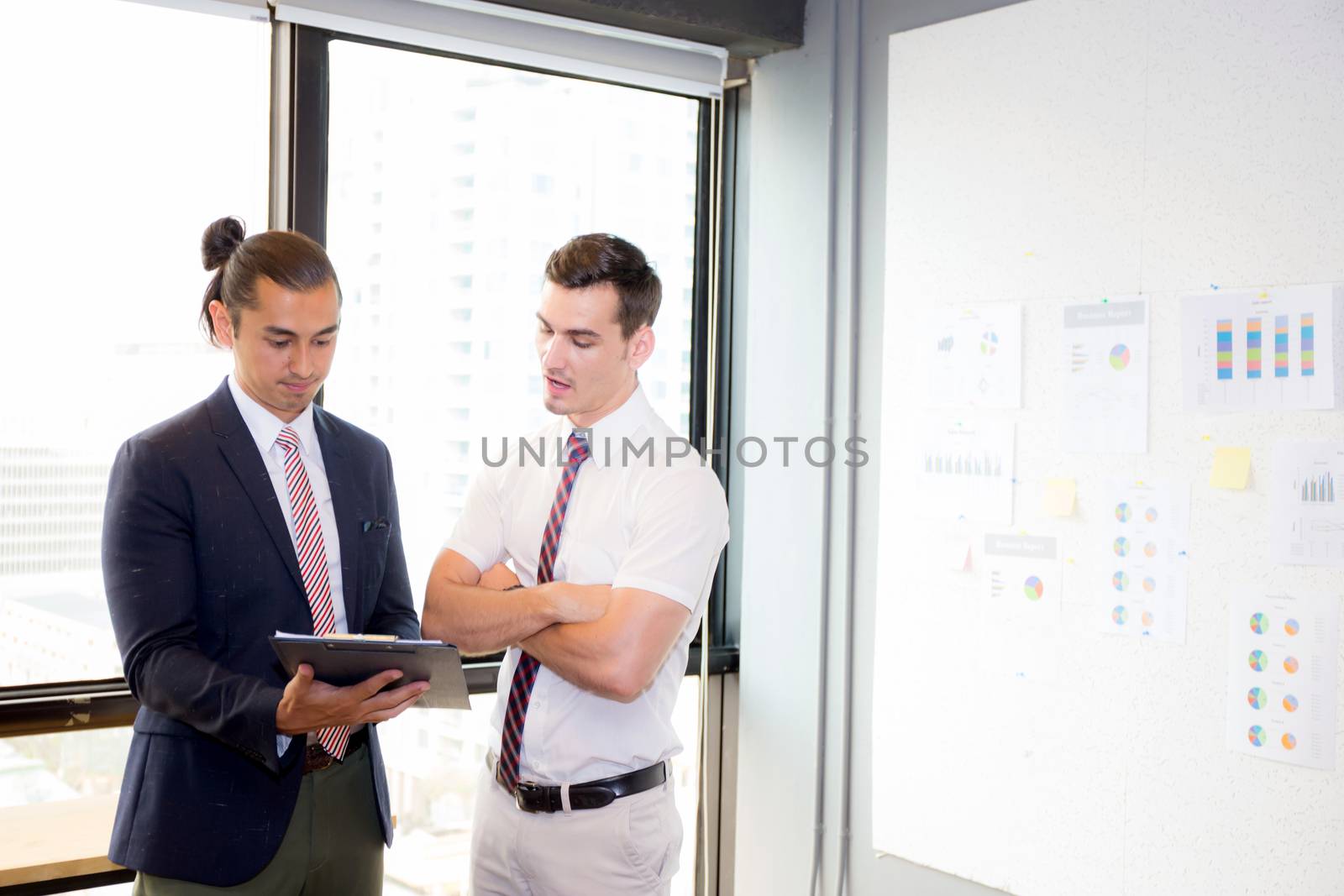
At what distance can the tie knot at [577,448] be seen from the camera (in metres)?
2.05

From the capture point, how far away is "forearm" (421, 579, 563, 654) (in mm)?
1896

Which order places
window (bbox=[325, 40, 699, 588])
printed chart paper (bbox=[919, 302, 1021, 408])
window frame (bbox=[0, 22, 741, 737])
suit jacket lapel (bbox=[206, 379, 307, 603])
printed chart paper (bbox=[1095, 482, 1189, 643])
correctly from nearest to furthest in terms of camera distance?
1. suit jacket lapel (bbox=[206, 379, 307, 603])
2. printed chart paper (bbox=[1095, 482, 1189, 643])
3. window frame (bbox=[0, 22, 741, 737])
4. printed chart paper (bbox=[919, 302, 1021, 408])
5. window (bbox=[325, 40, 699, 588])

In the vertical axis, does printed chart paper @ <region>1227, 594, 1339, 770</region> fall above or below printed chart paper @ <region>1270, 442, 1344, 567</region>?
below

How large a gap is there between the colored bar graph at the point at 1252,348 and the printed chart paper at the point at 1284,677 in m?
0.43

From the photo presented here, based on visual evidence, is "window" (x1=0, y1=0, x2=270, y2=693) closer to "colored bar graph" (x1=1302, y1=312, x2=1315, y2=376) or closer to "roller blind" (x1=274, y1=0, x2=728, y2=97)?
"roller blind" (x1=274, y1=0, x2=728, y2=97)

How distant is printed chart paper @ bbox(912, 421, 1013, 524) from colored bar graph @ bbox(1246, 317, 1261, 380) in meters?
0.55

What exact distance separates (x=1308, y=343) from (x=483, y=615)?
1.60 metres

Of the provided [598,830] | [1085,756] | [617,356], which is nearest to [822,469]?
[1085,756]

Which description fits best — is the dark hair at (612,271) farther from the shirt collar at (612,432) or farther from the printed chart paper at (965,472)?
the printed chart paper at (965,472)

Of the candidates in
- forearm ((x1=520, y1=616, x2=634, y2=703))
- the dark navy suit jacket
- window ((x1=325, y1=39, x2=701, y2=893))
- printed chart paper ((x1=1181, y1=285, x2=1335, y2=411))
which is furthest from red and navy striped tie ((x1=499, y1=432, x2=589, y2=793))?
printed chart paper ((x1=1181, y1=285, x2=1335, y2=411))

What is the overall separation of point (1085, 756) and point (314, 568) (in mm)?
1687

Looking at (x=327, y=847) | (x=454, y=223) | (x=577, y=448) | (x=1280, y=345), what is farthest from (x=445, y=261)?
(x=1280, y=345)

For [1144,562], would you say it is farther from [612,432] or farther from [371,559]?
[371,559]

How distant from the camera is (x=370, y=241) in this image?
2979mm
